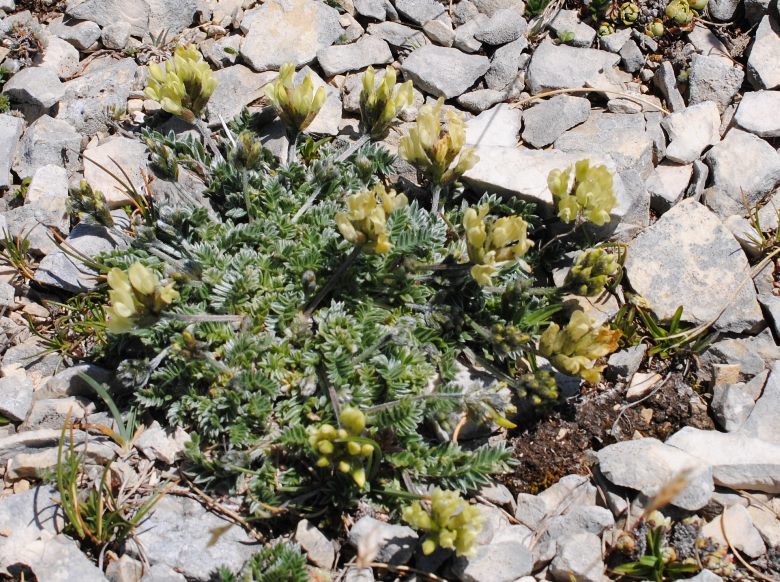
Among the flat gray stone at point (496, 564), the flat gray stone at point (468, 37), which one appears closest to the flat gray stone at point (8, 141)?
the flat gray stone at point (468, 37)

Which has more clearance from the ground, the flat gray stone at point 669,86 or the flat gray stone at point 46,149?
the flat gray stone at point 669,86

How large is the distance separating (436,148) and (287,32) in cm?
165

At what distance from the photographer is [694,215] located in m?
4.40

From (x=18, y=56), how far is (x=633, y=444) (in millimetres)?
4345

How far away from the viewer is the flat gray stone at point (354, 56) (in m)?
5.02

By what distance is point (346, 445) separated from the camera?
329cm

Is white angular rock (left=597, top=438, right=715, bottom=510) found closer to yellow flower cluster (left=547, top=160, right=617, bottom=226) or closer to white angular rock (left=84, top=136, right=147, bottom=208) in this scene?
yellow flower cluster (left=547, top=160, right=617, bottom=226)

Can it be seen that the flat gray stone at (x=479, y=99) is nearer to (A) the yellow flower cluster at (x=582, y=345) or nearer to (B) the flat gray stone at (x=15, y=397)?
(A) the yellow flower cluster at (x=582, y=345)

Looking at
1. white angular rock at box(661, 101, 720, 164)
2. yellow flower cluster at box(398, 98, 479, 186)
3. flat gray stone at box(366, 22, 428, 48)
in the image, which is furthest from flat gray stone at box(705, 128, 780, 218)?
flat gray stone at box(366, 22, 428, 48)

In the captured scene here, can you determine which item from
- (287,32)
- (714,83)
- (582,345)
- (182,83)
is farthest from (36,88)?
(714,83)

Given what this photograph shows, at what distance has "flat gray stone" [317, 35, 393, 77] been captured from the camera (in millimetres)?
5023

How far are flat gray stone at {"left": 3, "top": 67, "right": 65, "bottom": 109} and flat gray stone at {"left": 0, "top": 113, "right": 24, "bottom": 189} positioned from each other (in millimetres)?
150

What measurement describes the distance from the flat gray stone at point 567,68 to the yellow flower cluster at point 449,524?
2940 mm

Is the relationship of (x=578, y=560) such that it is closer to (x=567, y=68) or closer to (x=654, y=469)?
(x=654, y=469)
